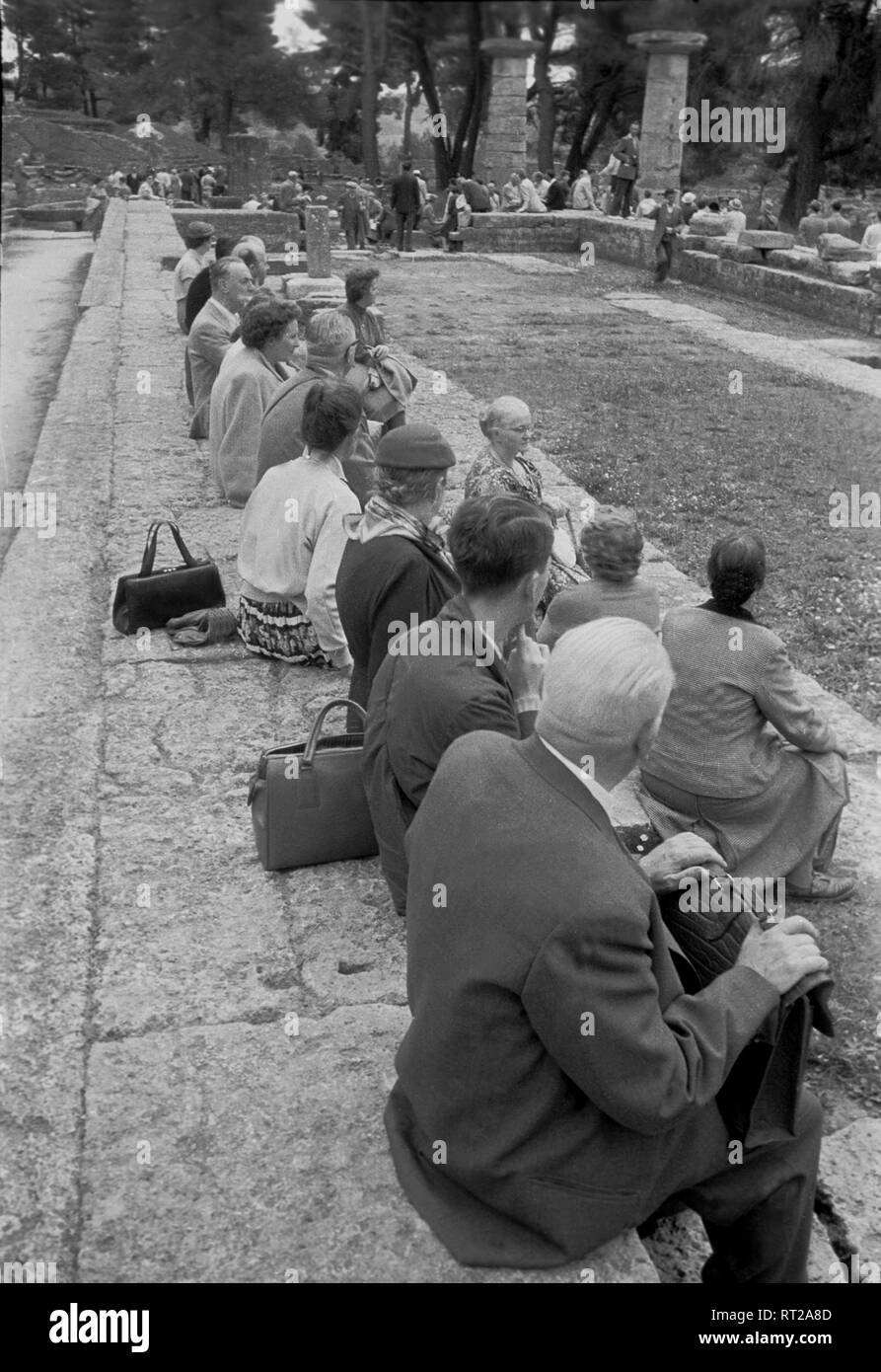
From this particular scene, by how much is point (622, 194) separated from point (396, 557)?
Result: 2431 cm

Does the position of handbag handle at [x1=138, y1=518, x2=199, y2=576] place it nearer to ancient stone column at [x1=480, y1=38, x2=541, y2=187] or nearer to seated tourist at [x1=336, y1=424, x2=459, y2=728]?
seated tourist at [x1=336, y1=424, x2=459, y2=728]

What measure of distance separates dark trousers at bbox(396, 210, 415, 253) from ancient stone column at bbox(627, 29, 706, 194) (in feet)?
16.9

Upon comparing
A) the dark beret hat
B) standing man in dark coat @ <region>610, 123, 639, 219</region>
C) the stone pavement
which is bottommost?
the stone pavement

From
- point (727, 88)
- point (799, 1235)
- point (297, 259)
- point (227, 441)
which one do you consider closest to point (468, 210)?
point (297, 259)

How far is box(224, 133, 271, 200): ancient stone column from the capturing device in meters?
35.8

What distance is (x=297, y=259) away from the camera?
19688 mm

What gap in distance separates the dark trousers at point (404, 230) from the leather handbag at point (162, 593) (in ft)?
63.3

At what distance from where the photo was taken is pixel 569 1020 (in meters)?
1.89

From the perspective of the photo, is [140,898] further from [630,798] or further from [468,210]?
[468,210]

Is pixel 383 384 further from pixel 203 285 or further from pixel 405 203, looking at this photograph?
pixel 405 203

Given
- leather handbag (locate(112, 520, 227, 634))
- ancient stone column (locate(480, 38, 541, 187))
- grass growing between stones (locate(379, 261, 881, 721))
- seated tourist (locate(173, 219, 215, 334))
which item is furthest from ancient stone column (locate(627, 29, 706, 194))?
leather handbag (locate(112, 520, 227, 634))

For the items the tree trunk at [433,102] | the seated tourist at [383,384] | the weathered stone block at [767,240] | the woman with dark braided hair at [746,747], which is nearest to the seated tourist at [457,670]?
the woman with dark braided hair at [746,747]

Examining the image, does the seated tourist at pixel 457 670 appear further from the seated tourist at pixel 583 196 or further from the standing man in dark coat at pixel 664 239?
the seated tourist at pixel 583 196
